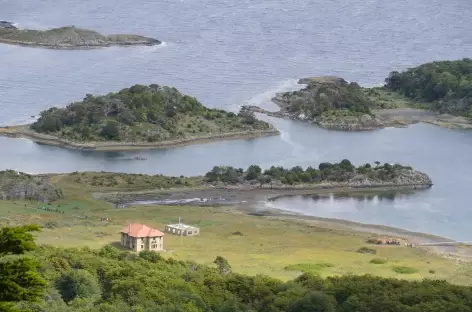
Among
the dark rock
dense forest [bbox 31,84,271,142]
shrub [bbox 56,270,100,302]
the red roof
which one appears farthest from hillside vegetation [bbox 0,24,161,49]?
shrub [bbox 56,270,100,302]

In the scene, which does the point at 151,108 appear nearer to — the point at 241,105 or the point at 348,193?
the point at 241,105

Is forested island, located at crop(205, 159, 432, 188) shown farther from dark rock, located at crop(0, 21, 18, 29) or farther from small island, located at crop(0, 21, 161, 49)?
dark rock, located at crop(0, 21, 18, 29)

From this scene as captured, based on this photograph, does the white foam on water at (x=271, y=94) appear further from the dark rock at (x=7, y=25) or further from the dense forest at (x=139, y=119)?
the dark rock at (x=7, y=25)

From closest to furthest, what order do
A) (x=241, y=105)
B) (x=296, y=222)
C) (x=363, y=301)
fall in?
(x=363, y=301) → (x=296, y=222) → (x=241, y=105)

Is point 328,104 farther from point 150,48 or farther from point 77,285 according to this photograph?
point 77,285

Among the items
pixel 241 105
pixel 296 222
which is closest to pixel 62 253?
pixel 296 222
